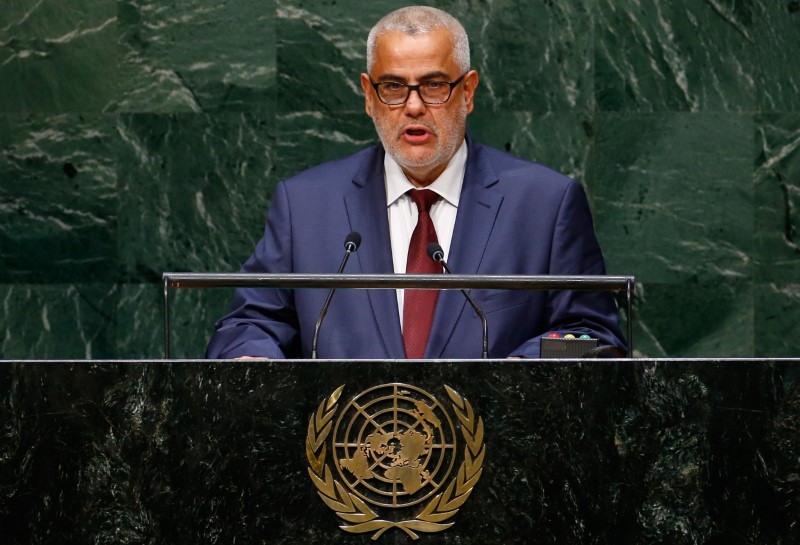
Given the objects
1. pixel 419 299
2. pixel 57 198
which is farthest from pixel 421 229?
pixel 57 198

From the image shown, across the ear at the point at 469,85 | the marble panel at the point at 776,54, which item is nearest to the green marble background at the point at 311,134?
the marble panel at the point at 776,54

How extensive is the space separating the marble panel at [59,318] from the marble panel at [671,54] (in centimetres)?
233

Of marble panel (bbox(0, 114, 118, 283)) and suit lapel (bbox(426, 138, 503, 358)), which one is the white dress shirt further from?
marble panel (bbox(0, 114, 118, 283))

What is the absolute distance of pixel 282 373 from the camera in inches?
112

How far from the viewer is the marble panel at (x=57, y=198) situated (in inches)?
227

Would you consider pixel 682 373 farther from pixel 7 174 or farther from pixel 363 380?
pixel 7 174

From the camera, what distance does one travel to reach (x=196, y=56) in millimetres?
5746

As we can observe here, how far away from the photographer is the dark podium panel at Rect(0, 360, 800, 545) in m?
2.83

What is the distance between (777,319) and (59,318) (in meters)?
3.07

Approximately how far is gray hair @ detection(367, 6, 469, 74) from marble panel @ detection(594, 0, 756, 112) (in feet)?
5.54

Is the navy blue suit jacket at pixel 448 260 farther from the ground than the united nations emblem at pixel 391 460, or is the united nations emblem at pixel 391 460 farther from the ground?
the navy blue suit jacket at pixel 448 260

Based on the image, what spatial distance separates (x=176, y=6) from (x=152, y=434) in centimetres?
328

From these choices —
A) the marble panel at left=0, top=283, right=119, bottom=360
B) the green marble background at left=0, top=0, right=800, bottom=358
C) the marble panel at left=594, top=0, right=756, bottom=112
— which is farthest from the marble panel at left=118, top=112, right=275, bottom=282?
the marble panel at left=594, top=0, right=756, bottom=112

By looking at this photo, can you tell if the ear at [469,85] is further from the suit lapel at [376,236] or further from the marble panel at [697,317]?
the marble panel at [697,317]
